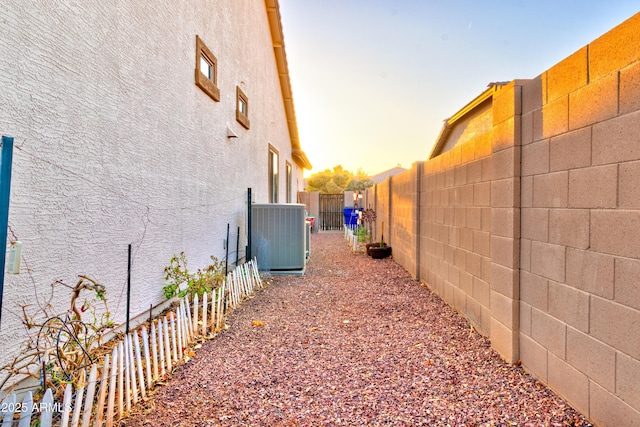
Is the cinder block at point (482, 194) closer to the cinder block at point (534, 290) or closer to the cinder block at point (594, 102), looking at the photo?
the cinder block at point (534, 290)

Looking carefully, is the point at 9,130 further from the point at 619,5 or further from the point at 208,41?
the point at 619,5

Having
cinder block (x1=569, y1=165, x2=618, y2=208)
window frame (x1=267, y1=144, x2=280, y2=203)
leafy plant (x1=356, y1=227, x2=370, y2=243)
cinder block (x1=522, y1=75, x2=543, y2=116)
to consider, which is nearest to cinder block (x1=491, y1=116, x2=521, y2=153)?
cinder block (x1=522, y1=75, x2=543, y2=116)

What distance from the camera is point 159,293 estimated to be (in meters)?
4.54

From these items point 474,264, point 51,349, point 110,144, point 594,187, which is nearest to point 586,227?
point 594,187

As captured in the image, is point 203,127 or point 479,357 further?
point 203,127

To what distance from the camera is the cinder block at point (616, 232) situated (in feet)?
6.50

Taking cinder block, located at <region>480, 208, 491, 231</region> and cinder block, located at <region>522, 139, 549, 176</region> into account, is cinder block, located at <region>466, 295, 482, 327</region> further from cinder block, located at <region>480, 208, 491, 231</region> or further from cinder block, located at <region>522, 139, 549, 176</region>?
cinder block, located at <region>522, 139, 549, 176</region>

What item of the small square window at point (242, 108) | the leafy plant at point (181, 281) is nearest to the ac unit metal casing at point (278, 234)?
the small square window at point (242, 108)

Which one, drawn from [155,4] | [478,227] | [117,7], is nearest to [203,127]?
[155,4]

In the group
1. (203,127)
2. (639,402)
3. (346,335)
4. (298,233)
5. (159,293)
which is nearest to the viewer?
(639,402)

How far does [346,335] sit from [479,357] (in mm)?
1407

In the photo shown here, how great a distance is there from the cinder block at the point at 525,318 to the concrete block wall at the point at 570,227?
21 mm

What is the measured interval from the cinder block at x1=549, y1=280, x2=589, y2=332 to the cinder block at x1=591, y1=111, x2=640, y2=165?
0.90 meters

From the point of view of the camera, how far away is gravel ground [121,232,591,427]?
8.02 feet
